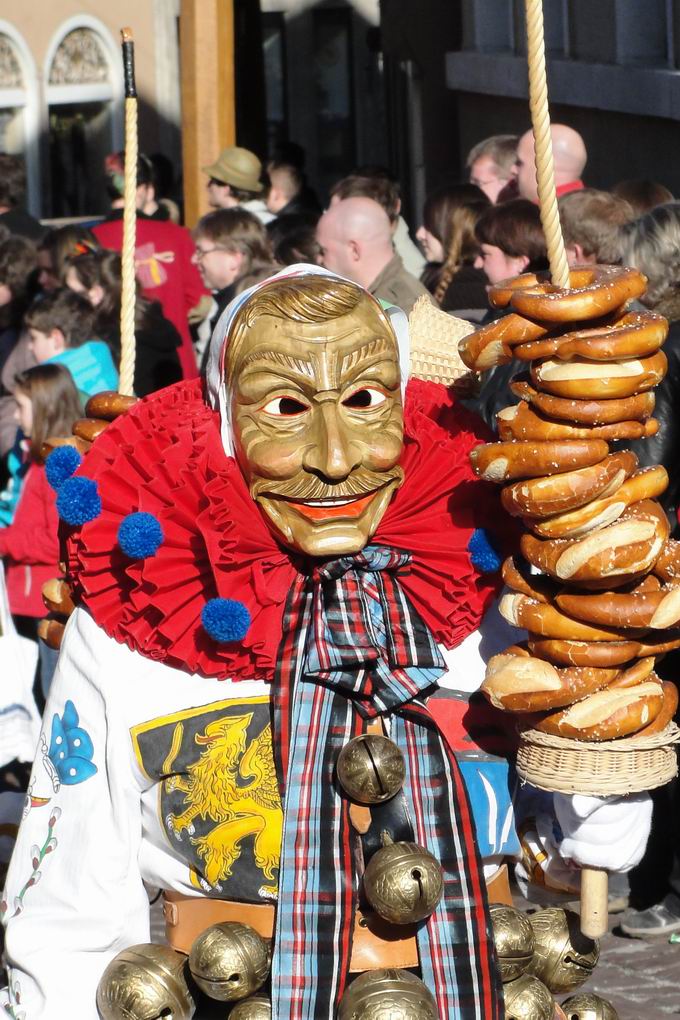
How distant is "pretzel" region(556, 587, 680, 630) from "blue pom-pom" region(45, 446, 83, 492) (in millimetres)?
910

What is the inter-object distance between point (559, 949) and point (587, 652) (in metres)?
0.58

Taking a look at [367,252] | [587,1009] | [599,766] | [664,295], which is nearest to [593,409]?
[599,766]

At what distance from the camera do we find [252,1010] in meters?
2.43

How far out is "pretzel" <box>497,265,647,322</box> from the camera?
2.28m

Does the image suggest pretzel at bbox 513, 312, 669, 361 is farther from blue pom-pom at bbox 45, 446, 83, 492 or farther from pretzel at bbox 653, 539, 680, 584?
blue pom-pom at bbox 45, 446, 83, 492

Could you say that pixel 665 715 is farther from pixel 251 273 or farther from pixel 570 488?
pixel 251 273

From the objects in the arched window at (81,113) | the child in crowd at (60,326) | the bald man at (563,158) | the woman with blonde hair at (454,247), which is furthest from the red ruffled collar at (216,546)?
the arched window at (81,113)

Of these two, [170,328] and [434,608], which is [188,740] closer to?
[434,608]

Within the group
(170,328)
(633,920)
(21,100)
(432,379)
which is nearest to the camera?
(432,379)

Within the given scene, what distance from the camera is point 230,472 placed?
99.7 inches

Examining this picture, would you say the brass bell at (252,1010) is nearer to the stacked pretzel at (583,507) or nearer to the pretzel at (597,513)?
the stacked pretzel at (583,507)

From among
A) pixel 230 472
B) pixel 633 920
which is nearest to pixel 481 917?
pixel 230 472

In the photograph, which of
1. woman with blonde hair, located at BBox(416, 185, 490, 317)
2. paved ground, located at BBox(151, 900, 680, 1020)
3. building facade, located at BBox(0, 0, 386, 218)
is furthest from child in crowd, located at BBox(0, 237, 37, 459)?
building facade, located at BBox(0, 0, 386, 218)

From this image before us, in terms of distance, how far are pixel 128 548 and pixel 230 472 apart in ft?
0.64
